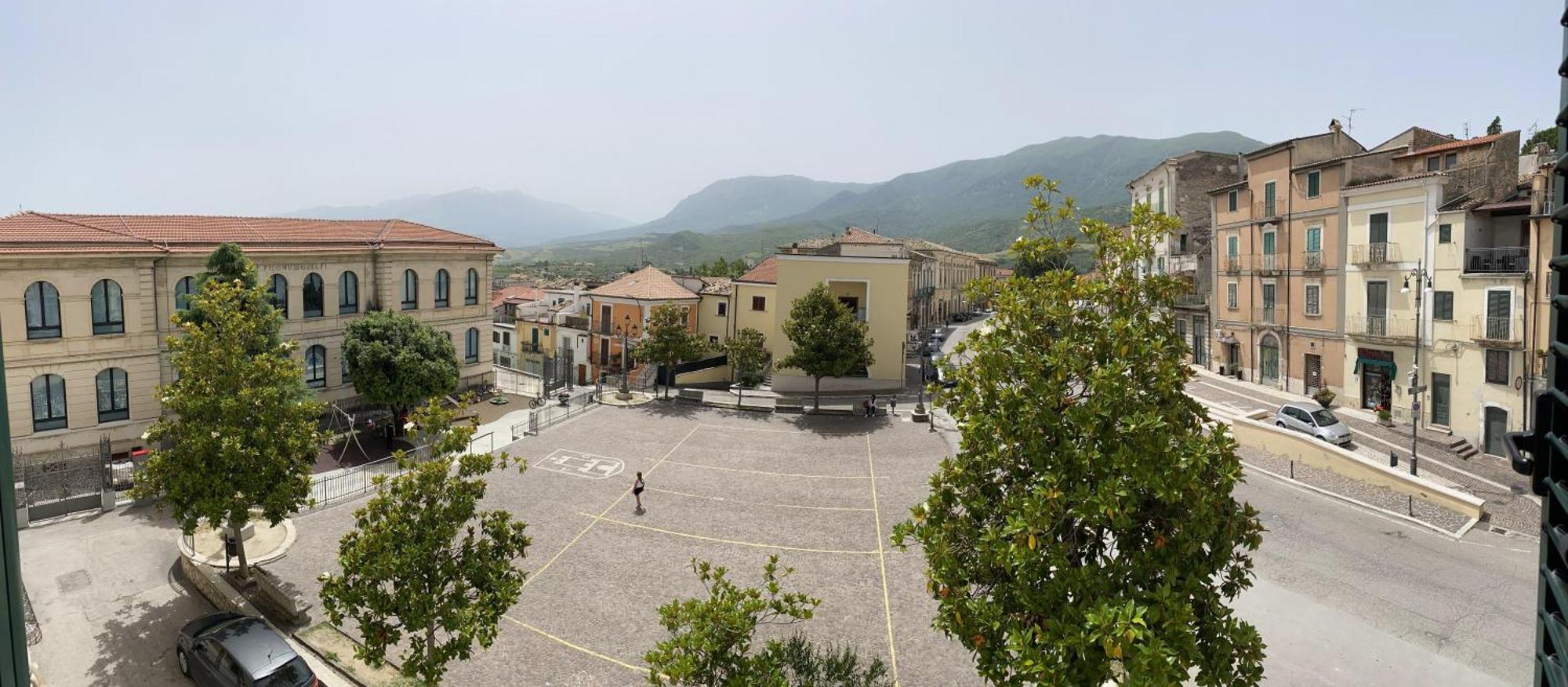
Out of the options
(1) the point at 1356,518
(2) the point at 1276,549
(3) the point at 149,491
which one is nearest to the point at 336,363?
(3) the point at 149,491

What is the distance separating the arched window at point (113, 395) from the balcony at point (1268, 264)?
5118 centimetres

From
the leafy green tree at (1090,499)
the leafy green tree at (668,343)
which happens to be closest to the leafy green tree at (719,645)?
the leafy green tree at (1090,499)

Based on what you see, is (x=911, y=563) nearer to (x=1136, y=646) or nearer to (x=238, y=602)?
(x=1136, y=646)

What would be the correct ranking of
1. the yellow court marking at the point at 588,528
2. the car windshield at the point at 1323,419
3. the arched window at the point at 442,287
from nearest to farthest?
the yellow court marking at the point at 588,528 < the car windshield at the point at 1323,419 < the arched window at the point at 442,287

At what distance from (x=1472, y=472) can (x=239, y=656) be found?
115ft

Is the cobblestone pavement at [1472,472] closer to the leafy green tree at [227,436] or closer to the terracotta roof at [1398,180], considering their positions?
the terracotta roof at [1398,180]

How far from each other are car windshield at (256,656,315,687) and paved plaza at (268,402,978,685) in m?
2.49

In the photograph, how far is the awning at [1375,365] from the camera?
3144 centimetres

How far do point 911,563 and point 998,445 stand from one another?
11272 millimetres

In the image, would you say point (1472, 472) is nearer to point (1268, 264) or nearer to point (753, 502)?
point (1268, 264)

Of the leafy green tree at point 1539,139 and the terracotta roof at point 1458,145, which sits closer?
the terracotta roof at point 1458,145

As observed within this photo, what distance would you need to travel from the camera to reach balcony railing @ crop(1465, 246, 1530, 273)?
26.5 meters

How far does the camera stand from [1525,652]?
14422 millimetres

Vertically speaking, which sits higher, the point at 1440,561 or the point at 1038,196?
the point at 1038,196
